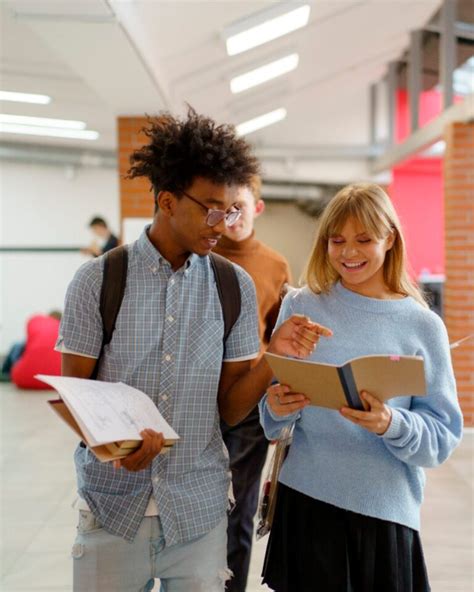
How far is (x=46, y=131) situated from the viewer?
36.2ft

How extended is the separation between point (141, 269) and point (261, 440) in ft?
4.52

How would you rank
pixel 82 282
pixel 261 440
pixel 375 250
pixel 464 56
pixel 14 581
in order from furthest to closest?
pixel 464 56 < pixel 14 581 < pixel 261 440 < pixel 375 250 < pixel 82 282

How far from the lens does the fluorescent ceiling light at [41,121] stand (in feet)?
32.8

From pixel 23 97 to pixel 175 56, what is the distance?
321 cm

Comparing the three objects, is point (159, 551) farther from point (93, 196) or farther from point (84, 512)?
point (93, 196)

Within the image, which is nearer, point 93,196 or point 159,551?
point 159,551

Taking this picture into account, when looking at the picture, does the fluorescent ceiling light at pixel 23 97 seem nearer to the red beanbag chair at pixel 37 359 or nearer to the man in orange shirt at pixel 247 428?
the red beanbag chair at pixel 37 359

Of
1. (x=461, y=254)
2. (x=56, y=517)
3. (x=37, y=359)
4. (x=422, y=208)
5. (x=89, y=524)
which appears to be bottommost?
(x=56, y=517)

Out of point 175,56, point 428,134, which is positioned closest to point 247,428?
point 175,56

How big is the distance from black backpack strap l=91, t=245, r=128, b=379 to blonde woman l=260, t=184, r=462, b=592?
433 millimetres

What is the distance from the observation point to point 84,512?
5.73 feet

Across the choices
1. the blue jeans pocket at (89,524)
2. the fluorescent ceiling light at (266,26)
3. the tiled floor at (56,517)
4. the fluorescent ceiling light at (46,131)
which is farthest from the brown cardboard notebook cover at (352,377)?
the fluorescent ceiling light at (46,131)

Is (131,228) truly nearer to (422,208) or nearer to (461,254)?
(461,254)

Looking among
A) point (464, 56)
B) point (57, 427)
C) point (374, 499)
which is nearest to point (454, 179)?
point (464, 56)
